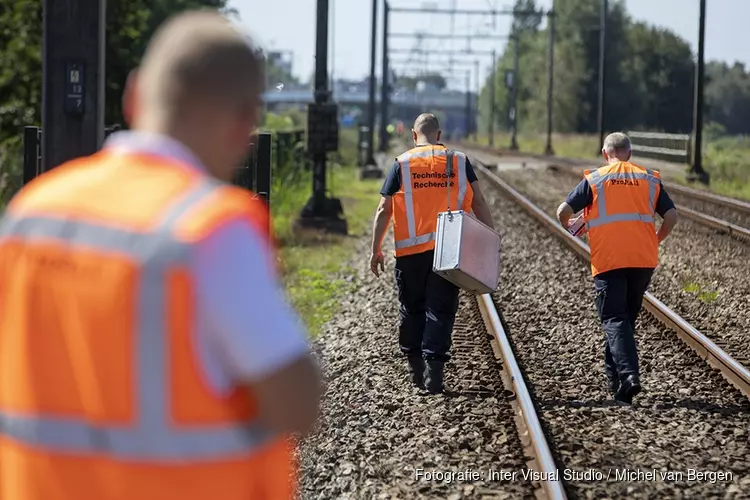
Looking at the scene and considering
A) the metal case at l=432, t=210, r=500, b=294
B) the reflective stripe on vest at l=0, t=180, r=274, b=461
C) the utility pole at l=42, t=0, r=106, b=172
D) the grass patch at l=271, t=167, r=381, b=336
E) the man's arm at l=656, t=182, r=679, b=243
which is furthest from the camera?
the grass patch at l=271, t=167, r=381, b=336

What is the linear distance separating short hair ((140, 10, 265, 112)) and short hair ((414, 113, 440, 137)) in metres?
5.64

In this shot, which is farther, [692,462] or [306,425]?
[692,462]

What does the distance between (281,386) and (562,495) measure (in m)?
3.51

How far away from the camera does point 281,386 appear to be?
2207 millimetres

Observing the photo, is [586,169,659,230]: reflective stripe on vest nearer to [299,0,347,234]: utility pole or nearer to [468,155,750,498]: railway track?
[468,155,750,498]: railway track

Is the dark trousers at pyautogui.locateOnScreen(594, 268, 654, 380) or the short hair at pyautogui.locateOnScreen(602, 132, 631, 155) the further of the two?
the short hair at pyautogui.locateOnScreen(602, 132, 631, 155)

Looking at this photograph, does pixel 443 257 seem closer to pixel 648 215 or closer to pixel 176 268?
pixel 648 215

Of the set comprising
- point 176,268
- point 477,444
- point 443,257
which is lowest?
point 477,444

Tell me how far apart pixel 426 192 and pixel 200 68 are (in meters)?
5.69

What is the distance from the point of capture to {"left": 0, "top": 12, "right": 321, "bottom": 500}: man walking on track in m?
2.07

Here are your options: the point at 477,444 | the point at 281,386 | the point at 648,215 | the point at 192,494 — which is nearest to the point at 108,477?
the point at 192,494

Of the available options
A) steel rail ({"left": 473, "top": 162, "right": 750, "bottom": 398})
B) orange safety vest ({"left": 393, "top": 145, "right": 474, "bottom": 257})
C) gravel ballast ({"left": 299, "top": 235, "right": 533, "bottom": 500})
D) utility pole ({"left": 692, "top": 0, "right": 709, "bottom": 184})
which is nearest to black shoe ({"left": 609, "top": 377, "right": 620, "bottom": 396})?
gravel ballast ({"left": 299, "top": 235, "right": 533, "bottom": 500})

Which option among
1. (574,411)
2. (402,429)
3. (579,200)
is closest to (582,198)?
(579,200)

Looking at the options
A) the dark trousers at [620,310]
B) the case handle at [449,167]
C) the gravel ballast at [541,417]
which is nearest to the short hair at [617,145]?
the dark trousers at [620,310]
